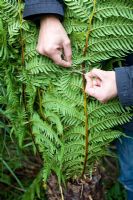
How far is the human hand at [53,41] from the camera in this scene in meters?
1.64

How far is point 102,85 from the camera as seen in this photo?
1665mm

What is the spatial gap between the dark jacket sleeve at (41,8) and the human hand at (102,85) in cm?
29

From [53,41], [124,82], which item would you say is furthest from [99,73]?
[53,41]

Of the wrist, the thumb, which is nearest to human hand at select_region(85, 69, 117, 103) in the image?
the thumb

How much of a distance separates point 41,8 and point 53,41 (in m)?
0.14

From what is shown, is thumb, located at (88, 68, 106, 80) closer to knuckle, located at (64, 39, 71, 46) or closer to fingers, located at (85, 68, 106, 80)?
fingers, located at (85, 68, 106, 80)

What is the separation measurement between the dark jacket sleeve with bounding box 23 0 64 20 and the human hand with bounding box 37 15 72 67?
31mm

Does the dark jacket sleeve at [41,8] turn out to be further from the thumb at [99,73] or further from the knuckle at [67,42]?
the thumb at [99,73]

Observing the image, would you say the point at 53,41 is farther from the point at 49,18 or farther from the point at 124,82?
the point at 124,82

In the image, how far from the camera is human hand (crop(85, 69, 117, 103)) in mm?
1647

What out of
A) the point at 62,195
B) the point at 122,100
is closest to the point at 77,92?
the point at 122,100

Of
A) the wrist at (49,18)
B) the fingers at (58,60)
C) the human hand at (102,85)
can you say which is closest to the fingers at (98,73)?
the human hand at (102,85)

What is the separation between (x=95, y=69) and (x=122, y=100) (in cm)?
17

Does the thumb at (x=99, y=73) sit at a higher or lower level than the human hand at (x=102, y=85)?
higher
